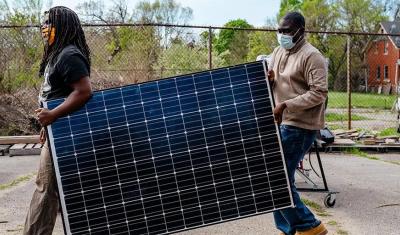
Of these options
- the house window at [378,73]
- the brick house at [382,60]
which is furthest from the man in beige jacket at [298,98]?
the house window at [378,73]

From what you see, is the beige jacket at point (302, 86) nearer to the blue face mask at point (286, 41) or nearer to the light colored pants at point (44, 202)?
the blue face mask at point (286, 41)

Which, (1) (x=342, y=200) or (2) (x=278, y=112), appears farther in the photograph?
(1) (x=342, y=200)

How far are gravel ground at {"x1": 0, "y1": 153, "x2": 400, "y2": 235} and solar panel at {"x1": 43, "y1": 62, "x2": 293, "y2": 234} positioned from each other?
1372 mm

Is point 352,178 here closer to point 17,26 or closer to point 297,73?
point 297,73

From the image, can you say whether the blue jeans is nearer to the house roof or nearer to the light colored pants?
the light colored pants

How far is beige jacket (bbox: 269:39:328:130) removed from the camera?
14.8ft

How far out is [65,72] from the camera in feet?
12.8

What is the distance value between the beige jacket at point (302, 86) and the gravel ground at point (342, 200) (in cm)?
141

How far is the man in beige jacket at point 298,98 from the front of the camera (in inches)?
179

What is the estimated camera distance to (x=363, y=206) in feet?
21.4

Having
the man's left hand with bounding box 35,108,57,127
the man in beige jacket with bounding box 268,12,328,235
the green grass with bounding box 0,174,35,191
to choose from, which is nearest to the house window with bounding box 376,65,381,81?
the green grass with bounding box 0,174,35,191

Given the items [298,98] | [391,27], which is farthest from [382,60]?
[298,98]

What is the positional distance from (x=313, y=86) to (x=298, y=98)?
17 centimetres

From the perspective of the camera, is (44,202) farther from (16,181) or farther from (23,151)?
(23,151)
